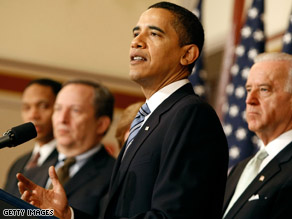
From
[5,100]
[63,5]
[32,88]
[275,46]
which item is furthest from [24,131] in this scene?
[63,5]

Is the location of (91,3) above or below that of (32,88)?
above

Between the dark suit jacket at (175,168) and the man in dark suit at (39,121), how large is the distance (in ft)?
6.58

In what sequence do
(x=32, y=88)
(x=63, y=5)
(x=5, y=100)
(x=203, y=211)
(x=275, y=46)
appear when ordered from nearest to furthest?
(x=203, y=211) < (x=32, y=88) < (x=275, y=46) < (x=5, y=100) < (x=63, y=5)

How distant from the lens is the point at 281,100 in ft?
9.11

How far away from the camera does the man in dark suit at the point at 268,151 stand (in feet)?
7.58

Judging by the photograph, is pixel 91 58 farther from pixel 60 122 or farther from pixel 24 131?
pixel 24 131

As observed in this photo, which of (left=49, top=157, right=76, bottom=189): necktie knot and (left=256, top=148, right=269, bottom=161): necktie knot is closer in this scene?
(left=256, top=148, right=269, bottom=161): necktie knot

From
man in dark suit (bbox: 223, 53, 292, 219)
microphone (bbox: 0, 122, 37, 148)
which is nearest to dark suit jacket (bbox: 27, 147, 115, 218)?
man in dark suit (bbox: 223, 53, 292, 219)

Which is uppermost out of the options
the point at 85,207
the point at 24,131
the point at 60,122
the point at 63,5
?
the point at 63,5

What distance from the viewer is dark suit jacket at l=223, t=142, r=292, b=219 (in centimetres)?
227

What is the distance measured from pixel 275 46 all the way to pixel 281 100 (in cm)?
269

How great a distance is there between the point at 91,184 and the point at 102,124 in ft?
1.78

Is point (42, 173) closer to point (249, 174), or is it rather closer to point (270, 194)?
point (249, 174)

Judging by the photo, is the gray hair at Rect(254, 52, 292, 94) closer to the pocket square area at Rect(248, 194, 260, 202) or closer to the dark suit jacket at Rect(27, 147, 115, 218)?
the pocket square area at Rect(248, 194, 260, 202)
